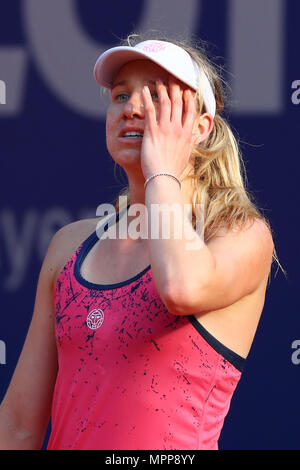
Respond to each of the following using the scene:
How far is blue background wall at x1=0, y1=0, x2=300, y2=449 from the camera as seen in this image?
2609 mm

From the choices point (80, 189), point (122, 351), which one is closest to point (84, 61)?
point (80, 189)

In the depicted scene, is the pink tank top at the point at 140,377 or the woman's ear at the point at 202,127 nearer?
the pink tank top at the point at 140,377

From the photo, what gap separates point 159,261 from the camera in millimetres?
1494

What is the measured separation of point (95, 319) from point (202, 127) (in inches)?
20.4

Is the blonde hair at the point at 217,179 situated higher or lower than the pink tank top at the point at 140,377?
higher

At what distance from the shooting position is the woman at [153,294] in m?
1.51
